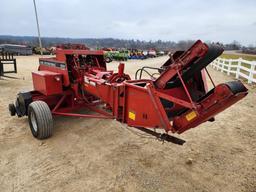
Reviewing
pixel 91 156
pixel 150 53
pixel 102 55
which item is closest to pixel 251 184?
pixel 91 156

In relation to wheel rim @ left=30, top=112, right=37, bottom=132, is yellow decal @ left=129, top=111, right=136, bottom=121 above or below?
above

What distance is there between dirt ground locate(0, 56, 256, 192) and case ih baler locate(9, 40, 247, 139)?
53cm

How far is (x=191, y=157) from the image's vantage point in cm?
400

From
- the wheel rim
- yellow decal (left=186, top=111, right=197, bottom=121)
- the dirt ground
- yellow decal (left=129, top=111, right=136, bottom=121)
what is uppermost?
yellow decal (left=186, top=111, right=197, bottom=121)

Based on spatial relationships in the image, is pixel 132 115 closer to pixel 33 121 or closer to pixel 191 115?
pixel 191 115

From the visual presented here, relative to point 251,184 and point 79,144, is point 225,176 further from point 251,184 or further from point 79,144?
point 79,144

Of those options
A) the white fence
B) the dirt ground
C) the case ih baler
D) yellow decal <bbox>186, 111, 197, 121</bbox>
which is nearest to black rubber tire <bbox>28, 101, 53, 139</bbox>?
the case ih baler

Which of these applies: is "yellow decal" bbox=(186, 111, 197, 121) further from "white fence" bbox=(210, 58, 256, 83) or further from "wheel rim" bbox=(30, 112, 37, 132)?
"white fence" bbox=(210, 58, 256, 83)

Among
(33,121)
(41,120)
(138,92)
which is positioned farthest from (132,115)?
(33,121)

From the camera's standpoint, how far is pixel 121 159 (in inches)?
153

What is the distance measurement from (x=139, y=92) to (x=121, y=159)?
51.0 inches

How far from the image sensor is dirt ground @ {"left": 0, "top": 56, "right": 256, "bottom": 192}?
10.6 ft

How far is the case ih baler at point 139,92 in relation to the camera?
2.79 meters

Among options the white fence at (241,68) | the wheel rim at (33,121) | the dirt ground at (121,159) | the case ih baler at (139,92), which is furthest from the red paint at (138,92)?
the white fence at (241,68)
